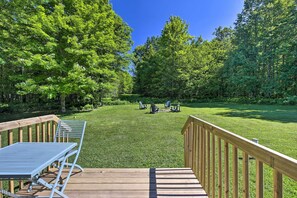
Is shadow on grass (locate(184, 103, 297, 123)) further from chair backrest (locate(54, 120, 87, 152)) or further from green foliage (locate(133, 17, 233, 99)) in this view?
green foliage (locate(133, 17, 233, 99))

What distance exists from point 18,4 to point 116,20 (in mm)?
12432

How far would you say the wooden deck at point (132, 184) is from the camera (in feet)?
7.63

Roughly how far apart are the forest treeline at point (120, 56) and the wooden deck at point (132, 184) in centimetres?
532

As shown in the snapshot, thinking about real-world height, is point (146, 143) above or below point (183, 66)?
below

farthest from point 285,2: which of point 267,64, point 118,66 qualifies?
point 118,66

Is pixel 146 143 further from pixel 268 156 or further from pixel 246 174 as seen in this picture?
pixel 268 156

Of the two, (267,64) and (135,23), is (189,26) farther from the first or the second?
(267,64)

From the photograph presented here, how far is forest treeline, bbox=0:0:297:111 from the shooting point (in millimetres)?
10703

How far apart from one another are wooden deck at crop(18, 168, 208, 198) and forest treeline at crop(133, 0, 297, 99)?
775 inches

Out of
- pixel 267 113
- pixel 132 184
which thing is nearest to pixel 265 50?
pixel 267 113

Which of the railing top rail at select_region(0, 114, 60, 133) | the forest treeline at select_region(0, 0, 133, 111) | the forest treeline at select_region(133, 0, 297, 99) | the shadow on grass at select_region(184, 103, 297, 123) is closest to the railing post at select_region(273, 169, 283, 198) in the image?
the railing top rail at select_region(0, 114, 60, 133)

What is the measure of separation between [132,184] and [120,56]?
16549mm

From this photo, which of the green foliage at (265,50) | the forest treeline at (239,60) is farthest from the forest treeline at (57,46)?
the green foliage at (265,50)

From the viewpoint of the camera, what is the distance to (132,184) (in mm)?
2600
